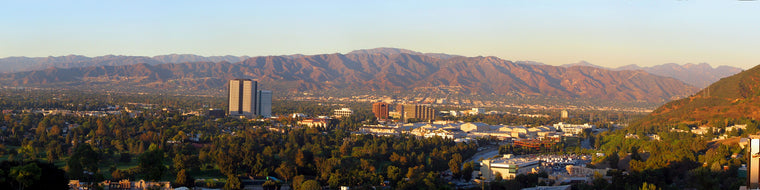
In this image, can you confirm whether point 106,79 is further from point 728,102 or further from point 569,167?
point 569,167

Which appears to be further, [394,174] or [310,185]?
[394,174]

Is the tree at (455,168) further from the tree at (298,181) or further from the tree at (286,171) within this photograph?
the tree at (298,181)

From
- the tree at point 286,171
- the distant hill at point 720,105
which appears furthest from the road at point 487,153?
the distant hill at point 720,105

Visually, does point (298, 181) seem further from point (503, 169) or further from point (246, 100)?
point (246, 100)

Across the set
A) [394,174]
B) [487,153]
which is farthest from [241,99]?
[394,174]

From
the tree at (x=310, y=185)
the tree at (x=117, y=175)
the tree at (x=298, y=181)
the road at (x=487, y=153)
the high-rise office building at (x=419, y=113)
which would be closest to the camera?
the tree at (x=310, y=185)

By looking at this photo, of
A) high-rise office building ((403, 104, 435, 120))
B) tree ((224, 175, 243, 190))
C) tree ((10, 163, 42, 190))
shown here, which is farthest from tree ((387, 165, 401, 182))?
high-rise office building ((403, 104, 435, 120))
